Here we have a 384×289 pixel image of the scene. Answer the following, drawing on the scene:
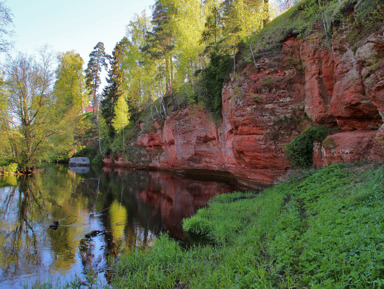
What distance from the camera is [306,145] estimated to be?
11.6m

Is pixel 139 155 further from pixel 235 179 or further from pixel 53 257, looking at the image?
pixel 53 257

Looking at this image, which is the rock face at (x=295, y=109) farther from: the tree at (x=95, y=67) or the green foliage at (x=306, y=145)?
the tree at (x=95, y=67)

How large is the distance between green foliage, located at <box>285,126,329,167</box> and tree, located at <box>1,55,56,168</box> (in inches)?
967

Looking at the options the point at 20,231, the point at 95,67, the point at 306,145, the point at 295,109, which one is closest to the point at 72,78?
the point at 95,67

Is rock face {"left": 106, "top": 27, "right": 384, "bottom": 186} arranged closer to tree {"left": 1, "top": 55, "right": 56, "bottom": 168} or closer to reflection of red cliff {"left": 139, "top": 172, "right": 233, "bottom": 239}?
reflection of red cliff {"left": 139, "top": 172, "right": 233, "bottom": 239}

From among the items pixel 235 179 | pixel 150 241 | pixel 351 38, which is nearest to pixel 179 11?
pixel 235 179

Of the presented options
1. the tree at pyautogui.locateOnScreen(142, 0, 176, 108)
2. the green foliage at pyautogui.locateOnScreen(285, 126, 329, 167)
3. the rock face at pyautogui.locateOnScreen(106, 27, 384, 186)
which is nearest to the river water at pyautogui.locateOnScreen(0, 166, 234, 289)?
the rock face at pyautogui.locateOnScreen(106, 27, 384, 186)

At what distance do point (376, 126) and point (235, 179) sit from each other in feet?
40.6

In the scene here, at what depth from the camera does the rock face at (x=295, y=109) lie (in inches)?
336

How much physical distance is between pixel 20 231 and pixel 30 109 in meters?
20.1

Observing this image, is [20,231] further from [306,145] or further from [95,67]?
[95,67]

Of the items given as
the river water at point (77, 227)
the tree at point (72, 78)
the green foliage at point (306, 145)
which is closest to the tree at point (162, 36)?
the river water at point (77, 227)

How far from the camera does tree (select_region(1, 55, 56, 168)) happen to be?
77.5 ft

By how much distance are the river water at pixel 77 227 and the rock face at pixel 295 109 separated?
463 centimetres
